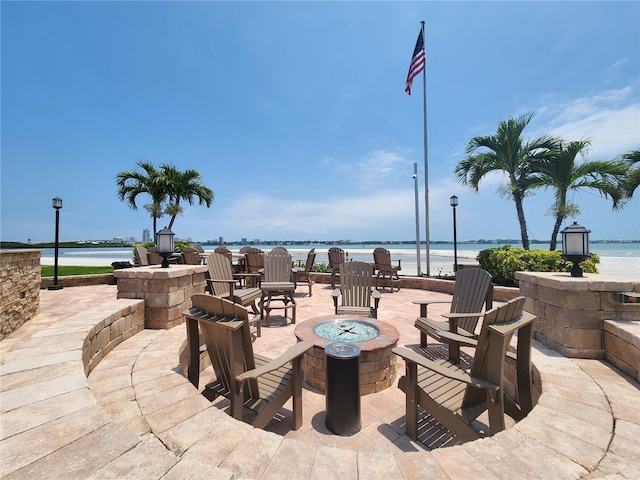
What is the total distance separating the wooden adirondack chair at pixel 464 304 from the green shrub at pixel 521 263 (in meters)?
Answer: 3.76

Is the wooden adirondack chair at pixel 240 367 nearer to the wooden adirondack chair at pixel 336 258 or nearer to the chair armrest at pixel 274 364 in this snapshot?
the chair armrest at pixel 274 364

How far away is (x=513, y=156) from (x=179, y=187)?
13.3 m

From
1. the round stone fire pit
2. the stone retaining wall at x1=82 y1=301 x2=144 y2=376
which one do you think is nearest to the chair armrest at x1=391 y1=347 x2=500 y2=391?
the round stone fire pit

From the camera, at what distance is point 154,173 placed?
40.0 feet

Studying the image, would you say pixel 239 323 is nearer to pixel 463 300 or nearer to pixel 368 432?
pixel 368 432

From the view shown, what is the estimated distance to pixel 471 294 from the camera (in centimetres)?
331

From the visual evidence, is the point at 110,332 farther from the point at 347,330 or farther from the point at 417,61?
the point at 417,61

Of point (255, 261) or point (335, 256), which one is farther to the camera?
point (335, 256)

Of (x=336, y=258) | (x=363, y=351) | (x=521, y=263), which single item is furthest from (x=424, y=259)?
(x=363, y=351)

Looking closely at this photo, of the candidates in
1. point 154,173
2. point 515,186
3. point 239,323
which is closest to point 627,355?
point 239,323

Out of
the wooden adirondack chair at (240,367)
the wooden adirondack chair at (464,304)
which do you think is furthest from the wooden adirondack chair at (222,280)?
the wooden adirondack chair at (464,304)

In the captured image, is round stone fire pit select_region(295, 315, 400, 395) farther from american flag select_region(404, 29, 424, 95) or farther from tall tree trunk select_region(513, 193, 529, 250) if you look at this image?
american flag select_region(404, 29, 424, 95)

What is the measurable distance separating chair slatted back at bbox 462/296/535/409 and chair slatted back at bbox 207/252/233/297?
3.50 m

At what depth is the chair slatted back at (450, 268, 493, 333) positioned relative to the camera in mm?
3133
